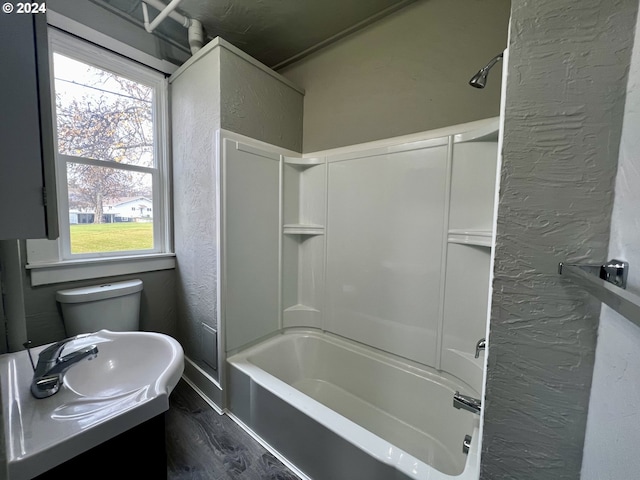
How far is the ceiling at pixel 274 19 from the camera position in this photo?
59.4 inches

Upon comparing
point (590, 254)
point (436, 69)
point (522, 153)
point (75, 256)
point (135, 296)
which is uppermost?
point (436, 69)

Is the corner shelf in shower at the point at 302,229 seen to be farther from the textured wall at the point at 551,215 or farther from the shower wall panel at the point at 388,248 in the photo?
the textured wall at the point at 551,215

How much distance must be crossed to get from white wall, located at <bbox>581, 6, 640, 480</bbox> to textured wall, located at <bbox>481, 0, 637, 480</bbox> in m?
0.02

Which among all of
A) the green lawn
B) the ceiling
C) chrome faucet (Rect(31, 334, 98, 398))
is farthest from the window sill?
the ceiling

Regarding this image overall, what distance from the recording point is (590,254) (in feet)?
1.75

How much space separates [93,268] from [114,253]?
161mm

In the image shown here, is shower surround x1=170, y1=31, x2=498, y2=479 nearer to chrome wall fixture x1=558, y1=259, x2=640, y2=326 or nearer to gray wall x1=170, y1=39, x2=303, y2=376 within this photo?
gray wall x1=170, y1=39, x2=303, y2=376

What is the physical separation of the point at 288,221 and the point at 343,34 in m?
1.37

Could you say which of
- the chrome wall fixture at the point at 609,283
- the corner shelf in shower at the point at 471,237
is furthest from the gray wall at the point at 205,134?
the chrome wall fixture at the point at 609,283

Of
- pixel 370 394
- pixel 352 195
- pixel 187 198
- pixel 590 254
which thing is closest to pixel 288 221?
pixel 352 195

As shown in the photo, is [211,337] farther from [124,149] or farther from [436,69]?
[436,69]

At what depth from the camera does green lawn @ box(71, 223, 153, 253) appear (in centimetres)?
155

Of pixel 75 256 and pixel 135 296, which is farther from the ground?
pixel 75 256

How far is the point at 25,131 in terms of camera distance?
445 mm
